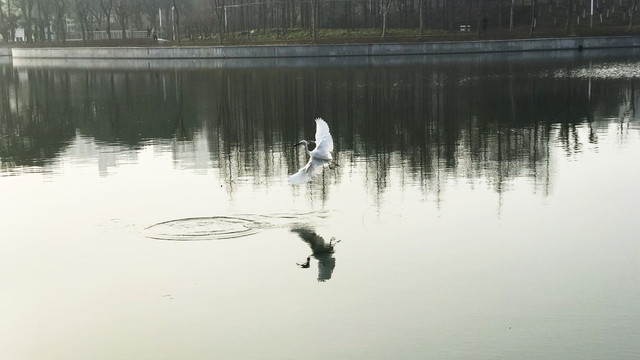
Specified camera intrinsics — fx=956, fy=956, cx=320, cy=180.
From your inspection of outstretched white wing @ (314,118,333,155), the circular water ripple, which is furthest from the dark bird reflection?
outstretched white wing @ (314,118,333,155)

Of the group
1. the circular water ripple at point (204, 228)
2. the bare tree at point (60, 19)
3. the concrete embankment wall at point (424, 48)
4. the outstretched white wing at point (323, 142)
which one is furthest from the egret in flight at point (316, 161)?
the bare tree at point (60, 19)

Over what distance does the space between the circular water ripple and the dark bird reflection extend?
2.49 feet

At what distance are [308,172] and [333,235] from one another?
1.66 meters

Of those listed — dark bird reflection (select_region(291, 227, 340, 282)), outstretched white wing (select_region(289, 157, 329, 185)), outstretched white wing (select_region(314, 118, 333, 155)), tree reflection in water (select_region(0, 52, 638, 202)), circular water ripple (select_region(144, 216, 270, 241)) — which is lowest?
dark bird reflection (select_region(291, 227, 340, 282))

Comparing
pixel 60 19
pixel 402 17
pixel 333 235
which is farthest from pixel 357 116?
pixel 60 19

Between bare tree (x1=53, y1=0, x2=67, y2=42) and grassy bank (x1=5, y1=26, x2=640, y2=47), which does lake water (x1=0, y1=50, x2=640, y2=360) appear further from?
bare tree (x1=53, y1=0, x2=67, y2=42)

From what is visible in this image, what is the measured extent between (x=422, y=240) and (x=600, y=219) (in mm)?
2840

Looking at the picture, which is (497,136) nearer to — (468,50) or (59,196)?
(59,196)

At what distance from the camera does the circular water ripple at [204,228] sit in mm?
13836

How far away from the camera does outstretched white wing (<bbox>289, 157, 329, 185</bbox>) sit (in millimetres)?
14805

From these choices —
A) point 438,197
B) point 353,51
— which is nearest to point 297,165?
point 438,197

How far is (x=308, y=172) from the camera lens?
14945 millimetres

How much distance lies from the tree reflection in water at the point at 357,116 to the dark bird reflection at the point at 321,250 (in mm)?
2944

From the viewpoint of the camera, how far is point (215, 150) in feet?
73.5
